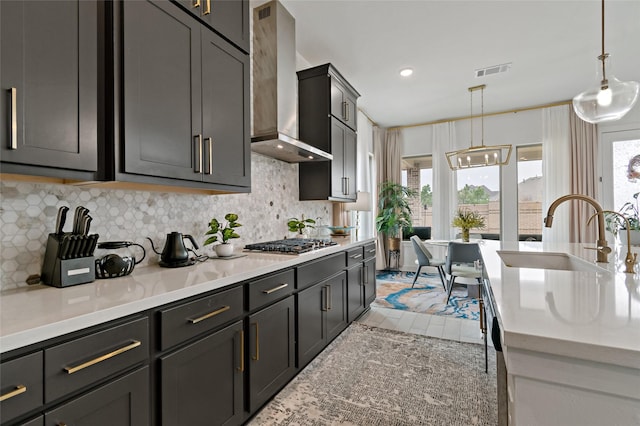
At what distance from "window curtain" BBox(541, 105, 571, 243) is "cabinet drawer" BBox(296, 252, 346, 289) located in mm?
4197

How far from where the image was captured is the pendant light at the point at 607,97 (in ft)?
6.43

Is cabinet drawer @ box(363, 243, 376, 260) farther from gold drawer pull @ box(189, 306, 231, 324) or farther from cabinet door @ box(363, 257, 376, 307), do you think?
gold drawer pull @ box(189, 306, 231, 324)

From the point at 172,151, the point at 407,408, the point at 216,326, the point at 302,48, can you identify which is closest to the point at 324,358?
the point at 407,408

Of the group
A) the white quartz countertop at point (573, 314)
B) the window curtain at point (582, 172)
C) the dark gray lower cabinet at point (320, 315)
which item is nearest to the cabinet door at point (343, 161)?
the dark gray lower cabinet at point (320, 315)

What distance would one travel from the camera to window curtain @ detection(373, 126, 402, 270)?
594 centimetres

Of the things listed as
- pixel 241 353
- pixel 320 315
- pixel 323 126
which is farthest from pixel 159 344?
pixel 323 126

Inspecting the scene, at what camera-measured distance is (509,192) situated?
17.4 ft

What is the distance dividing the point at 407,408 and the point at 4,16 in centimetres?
254

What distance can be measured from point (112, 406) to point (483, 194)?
593cm

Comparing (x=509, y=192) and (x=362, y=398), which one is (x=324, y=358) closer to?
(x=362, y=398)

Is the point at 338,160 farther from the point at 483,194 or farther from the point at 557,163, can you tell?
the point at 557,163

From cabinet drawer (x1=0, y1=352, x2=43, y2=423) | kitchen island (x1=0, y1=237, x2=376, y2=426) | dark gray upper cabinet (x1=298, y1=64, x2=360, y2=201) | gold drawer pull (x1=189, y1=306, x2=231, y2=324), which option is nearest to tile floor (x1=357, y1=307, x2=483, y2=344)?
kitchen island (x1=0, y1=237, x2=376, y2=426)

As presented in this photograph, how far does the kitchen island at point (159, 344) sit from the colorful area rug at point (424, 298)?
201cm

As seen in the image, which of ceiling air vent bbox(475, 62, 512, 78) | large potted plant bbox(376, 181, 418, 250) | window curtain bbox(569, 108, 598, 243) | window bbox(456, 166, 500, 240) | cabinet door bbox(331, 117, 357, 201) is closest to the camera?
cabinet door bbox(331, 117, 357, 201)
